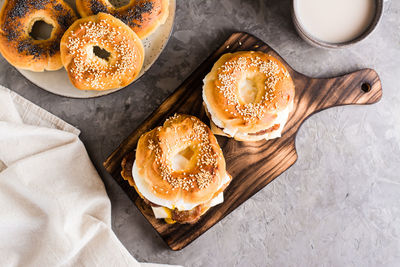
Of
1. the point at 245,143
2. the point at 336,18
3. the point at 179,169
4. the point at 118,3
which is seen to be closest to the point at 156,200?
the point at 179,169

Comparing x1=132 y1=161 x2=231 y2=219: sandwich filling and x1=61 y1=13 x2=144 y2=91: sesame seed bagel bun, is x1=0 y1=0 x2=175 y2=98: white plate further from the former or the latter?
x1=132 y1=161 x2=231 y2=219: sandwich filling

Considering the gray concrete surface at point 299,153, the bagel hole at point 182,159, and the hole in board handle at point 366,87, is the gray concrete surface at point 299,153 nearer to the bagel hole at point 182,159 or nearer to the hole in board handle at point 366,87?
the hole in board handle at point 366,87

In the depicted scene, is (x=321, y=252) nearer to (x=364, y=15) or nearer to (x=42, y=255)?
(x=364, y=15)

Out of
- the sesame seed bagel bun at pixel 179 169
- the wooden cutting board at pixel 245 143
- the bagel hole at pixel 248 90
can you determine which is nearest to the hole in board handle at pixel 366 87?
the wooden cutting board at pixel 245 143

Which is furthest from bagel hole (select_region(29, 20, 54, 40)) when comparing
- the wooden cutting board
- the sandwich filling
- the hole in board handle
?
the hole in board handle

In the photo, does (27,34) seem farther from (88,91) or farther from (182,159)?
(182,159)
